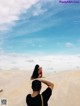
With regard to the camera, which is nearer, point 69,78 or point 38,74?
point 38,74

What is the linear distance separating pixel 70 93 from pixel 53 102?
1.92 m

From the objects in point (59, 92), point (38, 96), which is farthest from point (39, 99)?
point (59, 92)

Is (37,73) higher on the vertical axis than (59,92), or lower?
higher

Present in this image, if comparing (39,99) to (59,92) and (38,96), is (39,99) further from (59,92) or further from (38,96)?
(59,92)

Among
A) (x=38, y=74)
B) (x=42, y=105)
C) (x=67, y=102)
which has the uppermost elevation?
(x=38, y=74)

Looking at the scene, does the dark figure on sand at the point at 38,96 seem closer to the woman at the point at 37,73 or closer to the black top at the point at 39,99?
the black top at the point at 39,99

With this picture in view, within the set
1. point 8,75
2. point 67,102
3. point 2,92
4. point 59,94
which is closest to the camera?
point 67,102

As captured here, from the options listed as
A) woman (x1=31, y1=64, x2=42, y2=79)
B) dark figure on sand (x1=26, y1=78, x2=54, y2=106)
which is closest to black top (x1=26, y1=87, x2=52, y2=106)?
dark figure on sand (x1=26, y1=78, x2=54, y2=106)

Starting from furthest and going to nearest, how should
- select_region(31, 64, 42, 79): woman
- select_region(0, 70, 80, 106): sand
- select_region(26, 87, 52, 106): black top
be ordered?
select_region(0, 70, 80, 106): sand < select_region(31, 64, 42, 79): woman < select_region(26, 87, 52, 106): black top

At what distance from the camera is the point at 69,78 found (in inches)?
1001

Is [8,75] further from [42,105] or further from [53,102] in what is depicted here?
[42,105]

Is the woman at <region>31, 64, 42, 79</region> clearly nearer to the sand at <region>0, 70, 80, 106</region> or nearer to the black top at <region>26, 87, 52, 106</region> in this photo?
the black top at <region>26, 87, 52, 106</region>

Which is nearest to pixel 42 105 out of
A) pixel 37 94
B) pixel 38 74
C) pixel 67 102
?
pixel 37 94

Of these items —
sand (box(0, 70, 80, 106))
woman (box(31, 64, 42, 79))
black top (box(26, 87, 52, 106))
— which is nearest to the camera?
black top (box(26, 87, 52, 106))
